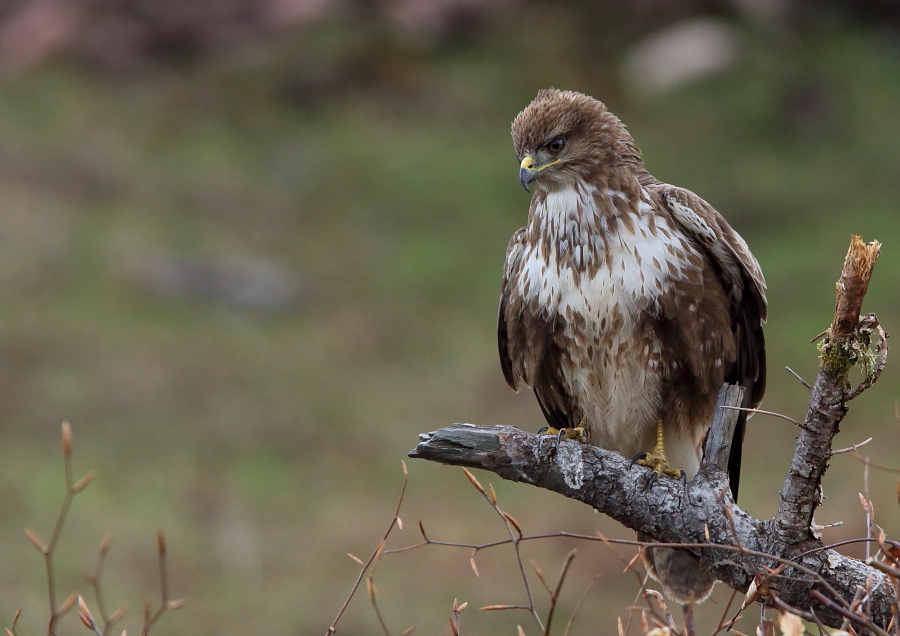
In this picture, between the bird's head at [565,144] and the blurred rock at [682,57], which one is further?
the blurred rock at [682,57]

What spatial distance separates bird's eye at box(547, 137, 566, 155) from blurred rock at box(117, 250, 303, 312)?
6.27 metres

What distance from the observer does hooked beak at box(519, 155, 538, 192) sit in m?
4.21

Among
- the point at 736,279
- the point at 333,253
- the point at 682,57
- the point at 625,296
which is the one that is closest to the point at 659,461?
the point at 625,296

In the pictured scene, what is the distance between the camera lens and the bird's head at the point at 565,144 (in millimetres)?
4242

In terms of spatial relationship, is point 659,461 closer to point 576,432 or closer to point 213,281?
point 576,432

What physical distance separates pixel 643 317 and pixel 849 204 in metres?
7.54

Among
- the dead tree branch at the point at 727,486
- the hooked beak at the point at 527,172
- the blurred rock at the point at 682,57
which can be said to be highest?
the blurred rock at the point at 682,57

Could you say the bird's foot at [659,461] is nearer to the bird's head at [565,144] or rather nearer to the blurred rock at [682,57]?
Result: the bird's head at [565,144]

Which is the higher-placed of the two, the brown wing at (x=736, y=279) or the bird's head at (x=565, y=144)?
the bird's head at (x=565, y=144)

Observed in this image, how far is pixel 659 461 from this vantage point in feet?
13.2

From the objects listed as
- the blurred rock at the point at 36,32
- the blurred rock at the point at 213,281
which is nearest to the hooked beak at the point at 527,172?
the blurred rock at the point at 213,281

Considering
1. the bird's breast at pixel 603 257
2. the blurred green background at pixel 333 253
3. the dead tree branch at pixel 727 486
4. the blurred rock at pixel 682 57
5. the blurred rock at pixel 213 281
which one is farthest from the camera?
the blurred rock at pixel 682 57

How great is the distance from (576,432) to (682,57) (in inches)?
383

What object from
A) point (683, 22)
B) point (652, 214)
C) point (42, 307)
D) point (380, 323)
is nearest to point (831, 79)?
point (683, 22)
